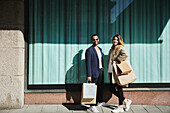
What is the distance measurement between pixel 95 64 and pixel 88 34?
1.08 m

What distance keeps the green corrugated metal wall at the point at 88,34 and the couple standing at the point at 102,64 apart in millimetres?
528

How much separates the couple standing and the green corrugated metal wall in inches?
20.8

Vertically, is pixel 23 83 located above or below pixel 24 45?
below

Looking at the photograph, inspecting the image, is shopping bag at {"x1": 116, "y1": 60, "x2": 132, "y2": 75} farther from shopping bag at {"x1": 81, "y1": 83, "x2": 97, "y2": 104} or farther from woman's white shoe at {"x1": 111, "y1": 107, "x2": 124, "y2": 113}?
woman's white shoe at {"x1": 111, "y1": 107, "x2": 124, "y2": 113}

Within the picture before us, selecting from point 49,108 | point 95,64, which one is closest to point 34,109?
point 49,108

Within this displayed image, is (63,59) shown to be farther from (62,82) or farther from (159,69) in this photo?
(159,69)

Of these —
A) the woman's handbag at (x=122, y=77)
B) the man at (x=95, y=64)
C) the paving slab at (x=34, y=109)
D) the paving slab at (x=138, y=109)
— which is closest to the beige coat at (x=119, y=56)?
the woman's handbag at (x=122, y=77)

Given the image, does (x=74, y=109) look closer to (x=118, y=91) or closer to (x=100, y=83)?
(x=100, y=83)

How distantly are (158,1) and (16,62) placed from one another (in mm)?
4499

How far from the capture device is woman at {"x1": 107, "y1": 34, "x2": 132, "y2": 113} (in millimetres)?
6312

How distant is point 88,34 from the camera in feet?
23.5

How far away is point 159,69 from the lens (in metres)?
7.23

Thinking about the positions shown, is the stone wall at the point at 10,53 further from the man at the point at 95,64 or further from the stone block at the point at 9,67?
the man at the point at 95,64

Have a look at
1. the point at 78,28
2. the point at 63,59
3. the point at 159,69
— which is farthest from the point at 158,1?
the point at 63,59
